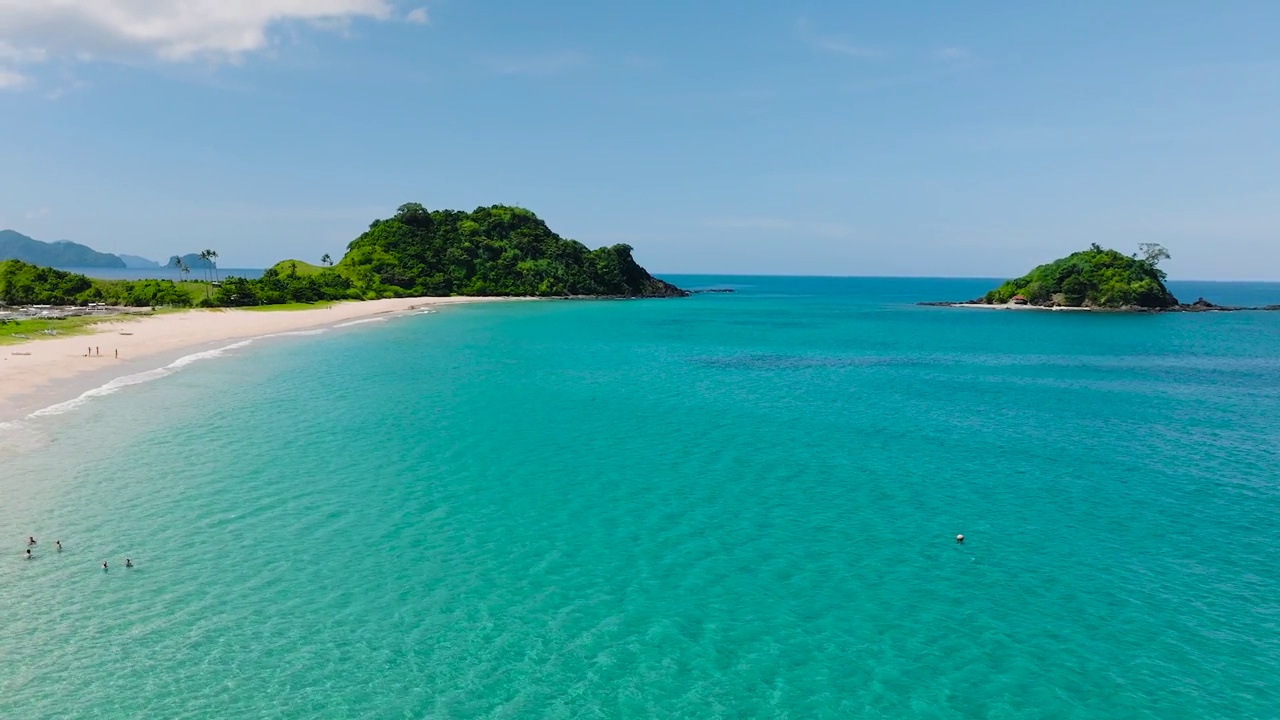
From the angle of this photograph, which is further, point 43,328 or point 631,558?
point 43,328

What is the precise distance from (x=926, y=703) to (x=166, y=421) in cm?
4506

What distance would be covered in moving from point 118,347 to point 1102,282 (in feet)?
638

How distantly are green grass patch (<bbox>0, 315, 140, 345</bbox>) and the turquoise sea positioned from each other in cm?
3186

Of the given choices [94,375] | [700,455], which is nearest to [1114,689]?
[700,455]

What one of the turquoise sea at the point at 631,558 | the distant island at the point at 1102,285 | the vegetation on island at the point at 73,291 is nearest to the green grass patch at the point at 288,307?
the vegetation on island at the point at 73,291

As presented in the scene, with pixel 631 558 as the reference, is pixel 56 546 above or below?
above

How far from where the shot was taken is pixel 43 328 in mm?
79688

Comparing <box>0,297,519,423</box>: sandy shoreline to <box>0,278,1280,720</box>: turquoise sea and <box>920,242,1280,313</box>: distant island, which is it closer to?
<box>0,278,1280,720</box>: turquoise sea

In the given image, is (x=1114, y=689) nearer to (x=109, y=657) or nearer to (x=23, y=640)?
(x=109, y=657)

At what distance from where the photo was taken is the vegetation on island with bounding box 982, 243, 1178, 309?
170375 mm

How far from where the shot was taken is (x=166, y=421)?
4369 cm

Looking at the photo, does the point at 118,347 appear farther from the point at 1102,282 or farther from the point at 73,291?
the point at 1102,282

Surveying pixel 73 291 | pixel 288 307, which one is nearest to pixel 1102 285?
pixel 288 307

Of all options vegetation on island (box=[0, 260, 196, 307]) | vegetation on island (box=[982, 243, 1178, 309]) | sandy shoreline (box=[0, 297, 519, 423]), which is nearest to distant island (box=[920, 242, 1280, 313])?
vegetation on island (box=[982, 243, 1178, 309])
